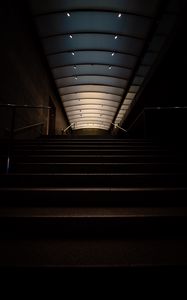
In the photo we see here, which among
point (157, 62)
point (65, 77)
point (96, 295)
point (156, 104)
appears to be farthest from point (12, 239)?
point (65, 77)

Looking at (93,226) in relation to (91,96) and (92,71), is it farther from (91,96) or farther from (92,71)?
(91,96)

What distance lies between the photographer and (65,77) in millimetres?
9406

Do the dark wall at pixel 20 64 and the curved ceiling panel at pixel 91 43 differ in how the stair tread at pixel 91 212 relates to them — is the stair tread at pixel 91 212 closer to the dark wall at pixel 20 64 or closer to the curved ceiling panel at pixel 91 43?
the dark wall at pixel 20 64

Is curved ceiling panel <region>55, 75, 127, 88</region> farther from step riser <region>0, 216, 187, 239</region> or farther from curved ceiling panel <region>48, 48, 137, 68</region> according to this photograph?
step riser <region>0, 216, 187, 239</region>

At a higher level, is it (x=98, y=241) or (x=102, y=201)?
(x=102, y=201)

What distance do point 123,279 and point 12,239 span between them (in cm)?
88

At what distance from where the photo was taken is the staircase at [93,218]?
144 centimetres

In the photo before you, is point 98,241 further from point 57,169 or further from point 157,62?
point 157,62

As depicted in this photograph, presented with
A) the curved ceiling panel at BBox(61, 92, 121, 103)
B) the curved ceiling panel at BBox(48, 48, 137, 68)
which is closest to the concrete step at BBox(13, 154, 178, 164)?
the curved ceiling panel at BBox(48, 48, 137, 68)

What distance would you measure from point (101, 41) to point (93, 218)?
21.7 ft

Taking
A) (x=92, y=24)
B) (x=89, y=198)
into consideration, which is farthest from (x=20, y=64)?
(x=89, y=198)

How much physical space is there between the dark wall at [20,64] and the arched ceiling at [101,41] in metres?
0.46

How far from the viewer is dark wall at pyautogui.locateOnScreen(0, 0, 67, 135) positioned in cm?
469

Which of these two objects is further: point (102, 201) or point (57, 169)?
point (57, 169)
